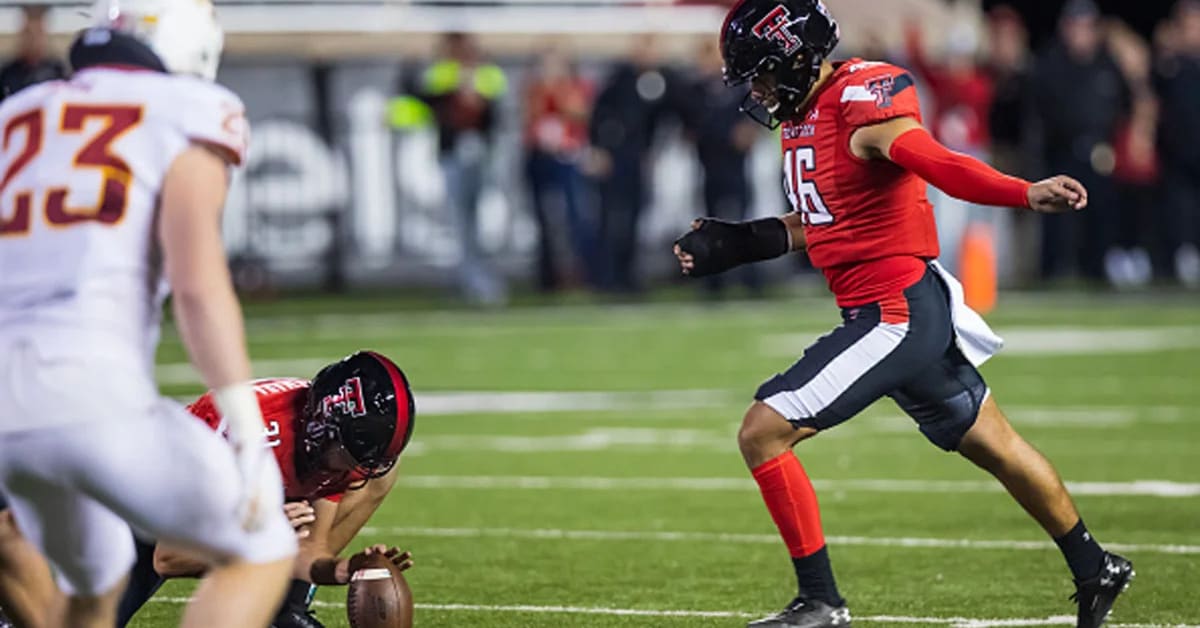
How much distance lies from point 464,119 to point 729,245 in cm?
1217

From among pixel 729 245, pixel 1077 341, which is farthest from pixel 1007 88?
pixel 729 245

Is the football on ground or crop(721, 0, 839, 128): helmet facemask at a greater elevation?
crop(721, 0, 839, 128): helmet facemask

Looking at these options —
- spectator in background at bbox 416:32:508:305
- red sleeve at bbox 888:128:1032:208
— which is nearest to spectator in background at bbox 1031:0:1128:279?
spectator in background at bbox 416:32:508:305

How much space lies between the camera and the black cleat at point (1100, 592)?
5.85 m

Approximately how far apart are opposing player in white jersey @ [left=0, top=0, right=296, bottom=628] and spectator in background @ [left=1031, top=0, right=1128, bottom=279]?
16.3 m

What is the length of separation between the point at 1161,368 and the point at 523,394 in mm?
3841

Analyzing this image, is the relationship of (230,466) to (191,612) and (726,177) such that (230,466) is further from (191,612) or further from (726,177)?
(726,177)

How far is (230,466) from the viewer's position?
3787 millimetres

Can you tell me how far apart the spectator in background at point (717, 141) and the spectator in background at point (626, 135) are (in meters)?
0.34

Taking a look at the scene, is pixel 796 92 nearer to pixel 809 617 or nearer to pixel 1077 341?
pixel 809 617

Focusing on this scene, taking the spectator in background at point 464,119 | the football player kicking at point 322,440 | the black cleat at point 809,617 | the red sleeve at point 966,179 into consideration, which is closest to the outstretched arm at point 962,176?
the red sleeve at point 966,179

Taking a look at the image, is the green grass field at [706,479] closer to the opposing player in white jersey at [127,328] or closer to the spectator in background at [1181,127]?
the opposing player in white jersey at [127,328]

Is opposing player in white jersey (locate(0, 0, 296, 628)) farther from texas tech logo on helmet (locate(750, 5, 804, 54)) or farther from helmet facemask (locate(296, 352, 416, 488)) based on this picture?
texas tech logo on helmet (locate(750, 5, 804, 54))

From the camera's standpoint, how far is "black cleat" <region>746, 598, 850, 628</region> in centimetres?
574
